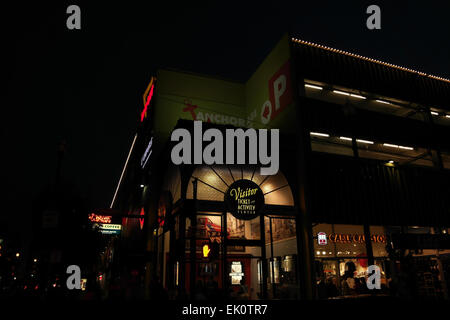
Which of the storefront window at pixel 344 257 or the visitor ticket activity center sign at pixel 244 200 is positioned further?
the storefront window at pixel 344 257

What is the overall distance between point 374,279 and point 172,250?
32.3 feet

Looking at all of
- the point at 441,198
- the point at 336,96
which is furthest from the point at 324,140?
the point at 441,198

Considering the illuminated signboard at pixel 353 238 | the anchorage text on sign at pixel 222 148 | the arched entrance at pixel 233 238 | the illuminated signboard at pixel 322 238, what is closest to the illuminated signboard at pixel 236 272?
the arched entrance at pixel 233 238

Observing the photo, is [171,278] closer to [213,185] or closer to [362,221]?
[213,185]

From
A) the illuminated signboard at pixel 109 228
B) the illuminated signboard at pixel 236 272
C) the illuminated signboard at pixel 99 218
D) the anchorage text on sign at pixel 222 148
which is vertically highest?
the anchorage text on sign at pixel 222 148

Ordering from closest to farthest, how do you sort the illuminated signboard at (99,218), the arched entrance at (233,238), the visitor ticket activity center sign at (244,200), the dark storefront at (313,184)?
the visitor ticket activity center sign at (244,200) → the arched entrance at (233,238) → the dark storefront at (313,184) → the illuminated signboard at (99,218)

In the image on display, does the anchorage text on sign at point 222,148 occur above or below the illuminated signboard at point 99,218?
above

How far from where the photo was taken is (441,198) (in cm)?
1967

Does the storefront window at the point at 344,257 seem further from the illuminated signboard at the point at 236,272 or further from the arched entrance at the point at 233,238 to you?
the illuminated signboard at the point at 236,272

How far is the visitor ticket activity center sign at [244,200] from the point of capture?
46.1ft

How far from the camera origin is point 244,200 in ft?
46.7

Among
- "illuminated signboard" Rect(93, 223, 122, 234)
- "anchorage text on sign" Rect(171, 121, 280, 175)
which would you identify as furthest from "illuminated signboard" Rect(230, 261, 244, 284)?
"illuminated signboard" Rect(93, 223, 122, 234)

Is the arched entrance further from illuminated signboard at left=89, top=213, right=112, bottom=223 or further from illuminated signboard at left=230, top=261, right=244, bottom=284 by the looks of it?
illuminated signboard at left=89, top=213, right=112, bottom=223

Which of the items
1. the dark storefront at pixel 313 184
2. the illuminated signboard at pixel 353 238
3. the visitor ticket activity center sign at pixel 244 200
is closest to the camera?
the visitor ticket activity center sign at pixel 244 200
